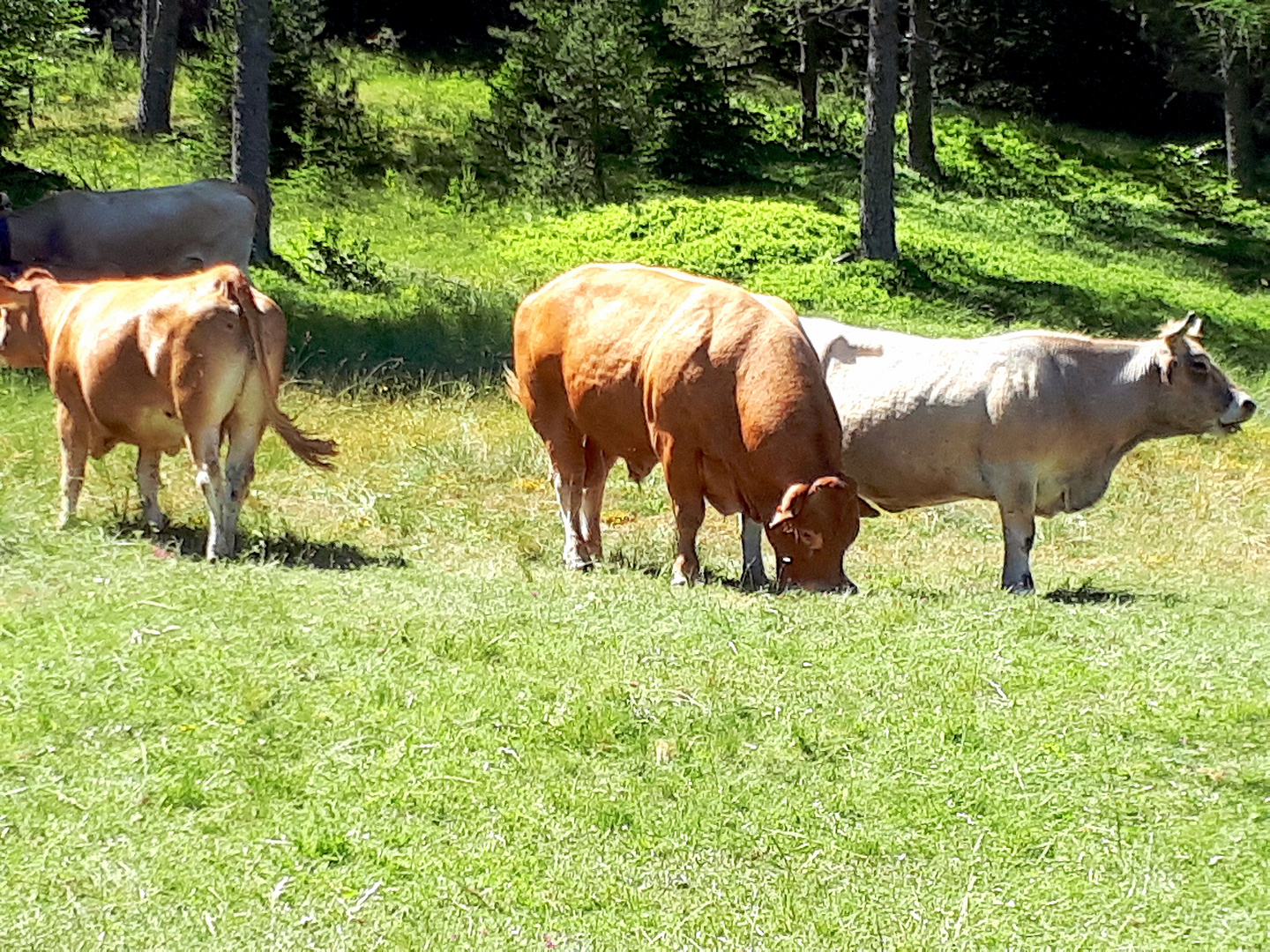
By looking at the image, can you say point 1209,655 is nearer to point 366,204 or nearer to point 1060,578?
point 1060,578

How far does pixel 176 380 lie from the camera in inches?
414

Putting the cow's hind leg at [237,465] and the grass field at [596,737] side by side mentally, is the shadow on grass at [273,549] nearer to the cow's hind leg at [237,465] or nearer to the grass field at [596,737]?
the grass field at [596,737]

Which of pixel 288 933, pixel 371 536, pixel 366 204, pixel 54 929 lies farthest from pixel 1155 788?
pixel 366 204

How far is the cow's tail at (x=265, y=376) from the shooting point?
1059 centimetres

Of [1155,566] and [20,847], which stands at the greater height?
[20,847]

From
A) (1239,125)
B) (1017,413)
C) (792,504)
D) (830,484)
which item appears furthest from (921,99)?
(792,504)

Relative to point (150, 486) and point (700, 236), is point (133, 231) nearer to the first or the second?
point (150, 486)

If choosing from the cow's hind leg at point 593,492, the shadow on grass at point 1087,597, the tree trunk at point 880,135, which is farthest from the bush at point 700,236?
the shadow on grass at point 1087,597

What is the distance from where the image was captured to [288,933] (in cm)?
526

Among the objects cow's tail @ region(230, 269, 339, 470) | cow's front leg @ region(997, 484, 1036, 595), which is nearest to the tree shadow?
cow's front leg @ region(997, 484, 1036, 595)

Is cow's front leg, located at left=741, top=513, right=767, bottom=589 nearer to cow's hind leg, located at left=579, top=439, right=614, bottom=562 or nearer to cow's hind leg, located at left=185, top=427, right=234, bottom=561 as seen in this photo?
cow's hind leg, located at left=579, top=439, right=614, bottom=562

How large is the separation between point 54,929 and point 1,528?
5.68 metres

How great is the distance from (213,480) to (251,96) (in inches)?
440

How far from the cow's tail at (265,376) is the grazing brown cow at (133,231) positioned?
21.9ft
